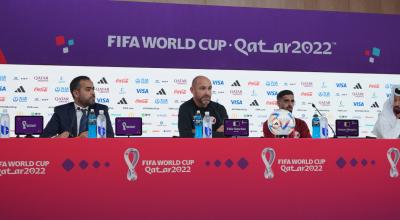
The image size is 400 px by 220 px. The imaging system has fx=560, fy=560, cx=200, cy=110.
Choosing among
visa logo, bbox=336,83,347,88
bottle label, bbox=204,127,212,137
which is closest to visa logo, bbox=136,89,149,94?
visa logo, bbox=336,83,347,88

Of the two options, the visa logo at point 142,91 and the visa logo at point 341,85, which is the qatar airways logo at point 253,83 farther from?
the visa logo at point 142,91

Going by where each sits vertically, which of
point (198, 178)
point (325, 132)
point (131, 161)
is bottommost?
point (198, 178)

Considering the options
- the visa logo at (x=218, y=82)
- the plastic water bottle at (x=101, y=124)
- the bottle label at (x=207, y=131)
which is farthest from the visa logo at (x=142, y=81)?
the plastic water bottle at (x=101, y=124)

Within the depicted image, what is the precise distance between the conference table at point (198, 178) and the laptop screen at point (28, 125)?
0.34 meters

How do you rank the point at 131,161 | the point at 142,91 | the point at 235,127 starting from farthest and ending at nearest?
A: 1. the point at 142,91
2. the point at 235,127
3. the point at 131,161

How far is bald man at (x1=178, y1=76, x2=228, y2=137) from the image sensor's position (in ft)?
18.5

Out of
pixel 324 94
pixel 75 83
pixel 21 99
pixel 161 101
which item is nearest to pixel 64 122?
pixel 75 83

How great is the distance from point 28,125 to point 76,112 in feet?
6.77

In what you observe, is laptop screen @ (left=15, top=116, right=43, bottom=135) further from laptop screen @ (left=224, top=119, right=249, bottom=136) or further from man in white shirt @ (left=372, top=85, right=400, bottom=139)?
man in white shirt @ (left=372, top=85, right=400, bottom=139)

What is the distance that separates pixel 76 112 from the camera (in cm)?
532

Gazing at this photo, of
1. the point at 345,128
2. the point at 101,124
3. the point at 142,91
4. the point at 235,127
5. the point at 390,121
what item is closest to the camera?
the point at 101,124

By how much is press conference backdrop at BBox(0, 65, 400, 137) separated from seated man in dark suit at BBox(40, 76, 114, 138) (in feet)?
0.73

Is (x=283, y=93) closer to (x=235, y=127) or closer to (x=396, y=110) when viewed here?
(x=396, y=110)

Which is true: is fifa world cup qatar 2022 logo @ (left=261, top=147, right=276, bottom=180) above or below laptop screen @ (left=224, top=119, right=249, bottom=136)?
below
